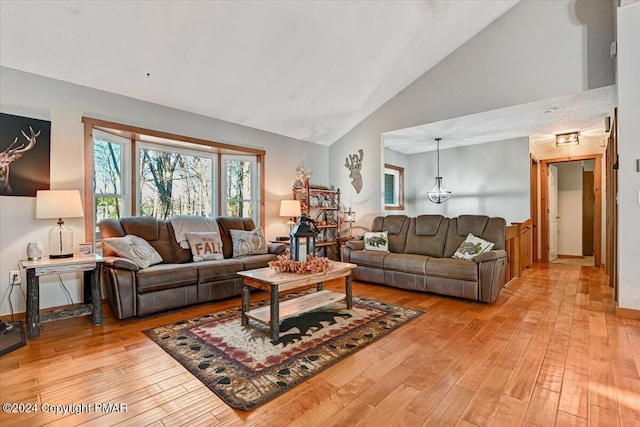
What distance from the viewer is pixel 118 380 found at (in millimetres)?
2021

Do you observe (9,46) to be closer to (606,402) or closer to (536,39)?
(606,402)

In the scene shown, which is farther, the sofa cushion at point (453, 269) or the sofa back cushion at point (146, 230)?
the sofa cushion at point (453, 269)

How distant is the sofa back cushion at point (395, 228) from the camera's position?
484 cm

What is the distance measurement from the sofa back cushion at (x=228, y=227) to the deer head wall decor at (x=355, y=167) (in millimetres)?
2159

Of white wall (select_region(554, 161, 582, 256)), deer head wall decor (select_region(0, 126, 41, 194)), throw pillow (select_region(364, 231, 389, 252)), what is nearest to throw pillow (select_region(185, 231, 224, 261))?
deer head wall decor (select_region(0, 126, 41, 194))

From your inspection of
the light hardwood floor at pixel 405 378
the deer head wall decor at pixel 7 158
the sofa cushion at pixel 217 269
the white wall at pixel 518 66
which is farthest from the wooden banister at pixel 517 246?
the deer head wall decor at pixel 7 158

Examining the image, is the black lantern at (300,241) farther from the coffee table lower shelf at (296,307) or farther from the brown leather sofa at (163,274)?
the brown leather sofa at (163,274)

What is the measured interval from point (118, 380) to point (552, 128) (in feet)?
21.0

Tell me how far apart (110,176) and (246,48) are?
7.55 feet

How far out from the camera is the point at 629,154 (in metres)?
3.08

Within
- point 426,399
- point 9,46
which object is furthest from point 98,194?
point 426,399

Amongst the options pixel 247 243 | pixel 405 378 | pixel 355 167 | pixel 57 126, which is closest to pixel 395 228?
pixel 355 167

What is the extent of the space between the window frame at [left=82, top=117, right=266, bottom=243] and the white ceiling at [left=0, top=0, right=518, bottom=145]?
0.40 meters

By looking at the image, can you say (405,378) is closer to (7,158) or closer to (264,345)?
(264,345)
